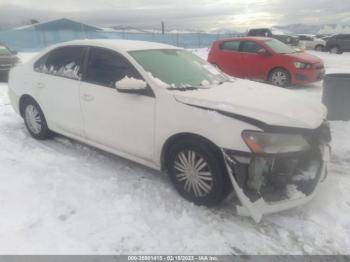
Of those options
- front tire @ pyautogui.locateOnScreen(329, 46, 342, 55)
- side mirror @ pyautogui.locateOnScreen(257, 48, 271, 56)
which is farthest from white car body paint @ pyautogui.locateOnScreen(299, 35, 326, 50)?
side mirror @ pyautogui.locateOnScreen(257, 48, 271, 56)

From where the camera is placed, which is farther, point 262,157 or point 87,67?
point 87,67

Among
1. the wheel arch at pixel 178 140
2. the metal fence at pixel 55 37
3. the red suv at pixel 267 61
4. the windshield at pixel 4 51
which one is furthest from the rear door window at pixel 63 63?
the metal fence at pixel 55 37

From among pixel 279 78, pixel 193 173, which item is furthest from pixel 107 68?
pixel 279 78

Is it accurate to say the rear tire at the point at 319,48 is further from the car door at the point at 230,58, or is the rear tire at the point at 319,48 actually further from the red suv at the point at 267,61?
the car door at the point at 230,58

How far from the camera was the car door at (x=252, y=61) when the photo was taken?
10.5 m

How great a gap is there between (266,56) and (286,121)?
304 inches

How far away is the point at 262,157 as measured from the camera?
10.2 feet

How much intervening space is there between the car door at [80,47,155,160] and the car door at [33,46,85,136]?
190 millimetres

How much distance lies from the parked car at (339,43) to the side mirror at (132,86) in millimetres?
25256

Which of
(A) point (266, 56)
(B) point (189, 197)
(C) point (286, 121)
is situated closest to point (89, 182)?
(B) point (189, 197)

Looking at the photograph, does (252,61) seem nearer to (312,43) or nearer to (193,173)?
(193,173)

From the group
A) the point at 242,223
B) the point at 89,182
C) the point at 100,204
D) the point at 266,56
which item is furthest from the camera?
the point at 266,56

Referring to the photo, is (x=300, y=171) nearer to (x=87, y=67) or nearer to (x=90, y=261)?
(x=90, y=261)

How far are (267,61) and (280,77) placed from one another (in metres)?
0.63
